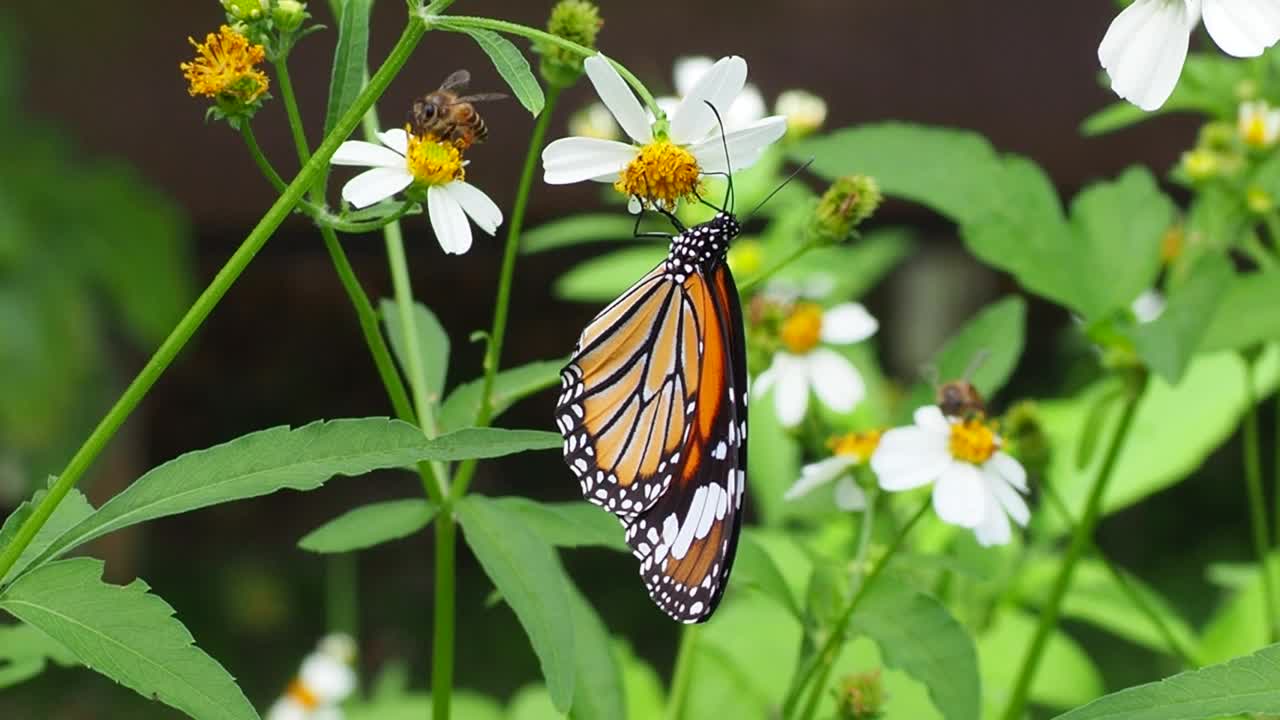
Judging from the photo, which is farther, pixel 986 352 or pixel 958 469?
pixel 986 352

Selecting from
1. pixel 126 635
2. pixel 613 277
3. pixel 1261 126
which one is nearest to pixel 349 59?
pixel 126 635

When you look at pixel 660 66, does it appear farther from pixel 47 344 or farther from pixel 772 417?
pixel 772 417

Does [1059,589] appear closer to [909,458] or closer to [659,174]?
[909,458]

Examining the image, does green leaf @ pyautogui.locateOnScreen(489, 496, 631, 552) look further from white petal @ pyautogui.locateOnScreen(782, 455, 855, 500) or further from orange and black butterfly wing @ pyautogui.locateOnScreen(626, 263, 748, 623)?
white petal @ pyautogui.locateOnScreen(782, 455, 855, 500)

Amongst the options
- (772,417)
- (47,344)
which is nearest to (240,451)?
(772,417)

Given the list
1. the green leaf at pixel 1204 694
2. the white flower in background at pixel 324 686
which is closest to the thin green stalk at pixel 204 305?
the green leaf at pixel 1204 694

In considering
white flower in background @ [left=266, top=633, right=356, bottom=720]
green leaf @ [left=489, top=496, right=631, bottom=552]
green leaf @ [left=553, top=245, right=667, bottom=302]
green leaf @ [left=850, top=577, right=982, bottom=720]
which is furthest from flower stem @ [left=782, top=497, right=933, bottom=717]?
white flower in background @ [left=266, top=633, right=356, bottom=720]
